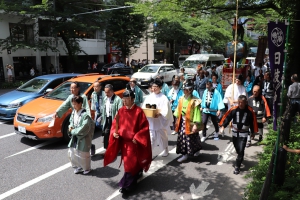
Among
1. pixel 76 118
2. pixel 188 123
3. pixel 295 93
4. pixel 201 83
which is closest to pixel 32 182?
pixel 76 118

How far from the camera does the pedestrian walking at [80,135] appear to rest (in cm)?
489

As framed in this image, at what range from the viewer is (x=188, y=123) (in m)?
5.59

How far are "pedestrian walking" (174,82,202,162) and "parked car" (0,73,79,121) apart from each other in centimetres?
515

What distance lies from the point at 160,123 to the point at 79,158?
6.01 ft

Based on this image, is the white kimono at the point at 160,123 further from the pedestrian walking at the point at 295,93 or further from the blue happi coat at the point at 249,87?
the blue happi coat at the point at 249,87

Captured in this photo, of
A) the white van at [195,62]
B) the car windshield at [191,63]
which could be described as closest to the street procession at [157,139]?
the white van at [195,62]

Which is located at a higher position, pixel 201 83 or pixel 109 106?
pixel 201 83

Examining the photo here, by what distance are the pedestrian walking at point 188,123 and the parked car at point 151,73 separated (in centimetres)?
1087

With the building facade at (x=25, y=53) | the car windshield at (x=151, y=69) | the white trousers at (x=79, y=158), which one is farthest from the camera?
the building facade at (x=25, y=53)

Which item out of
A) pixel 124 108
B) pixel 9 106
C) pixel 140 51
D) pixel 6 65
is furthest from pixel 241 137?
pixel 140 51

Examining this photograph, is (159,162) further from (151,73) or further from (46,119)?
(151,73)

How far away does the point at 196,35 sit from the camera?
99.7 feet

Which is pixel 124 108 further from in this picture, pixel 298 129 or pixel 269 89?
pixel 269 89

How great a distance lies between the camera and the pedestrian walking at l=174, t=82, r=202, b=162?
5547mm
